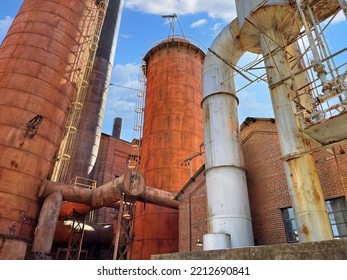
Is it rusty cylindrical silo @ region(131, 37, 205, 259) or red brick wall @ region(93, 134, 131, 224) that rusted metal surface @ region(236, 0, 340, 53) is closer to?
rusty cylindrical silo @ region(131, 37, 205, 259)

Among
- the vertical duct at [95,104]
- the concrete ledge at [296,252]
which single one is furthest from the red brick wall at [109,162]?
the concrete ledge at [296,252]

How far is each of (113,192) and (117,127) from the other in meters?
23.4

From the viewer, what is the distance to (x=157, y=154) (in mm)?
16969

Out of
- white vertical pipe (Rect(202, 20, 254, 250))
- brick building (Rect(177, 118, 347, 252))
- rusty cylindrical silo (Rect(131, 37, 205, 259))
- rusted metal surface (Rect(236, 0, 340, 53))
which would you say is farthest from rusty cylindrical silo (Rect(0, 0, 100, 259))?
Result: rusted metal surface (Rect(236, 0, 340, 53))

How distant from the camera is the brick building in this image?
873cm

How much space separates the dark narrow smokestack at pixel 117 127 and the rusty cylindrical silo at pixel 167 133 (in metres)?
13.9

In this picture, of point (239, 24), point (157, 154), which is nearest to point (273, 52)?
point (239, 24)

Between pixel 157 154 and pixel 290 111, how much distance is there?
33.7ft

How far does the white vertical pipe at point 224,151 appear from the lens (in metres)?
8.24

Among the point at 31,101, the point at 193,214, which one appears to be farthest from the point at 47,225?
the point at 193,214

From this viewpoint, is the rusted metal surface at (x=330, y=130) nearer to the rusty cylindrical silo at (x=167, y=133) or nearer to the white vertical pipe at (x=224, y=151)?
the white vertical pipe at (x=224, y=151)

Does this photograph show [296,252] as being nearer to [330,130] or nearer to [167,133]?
[330,130]

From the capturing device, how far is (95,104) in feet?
89.7
